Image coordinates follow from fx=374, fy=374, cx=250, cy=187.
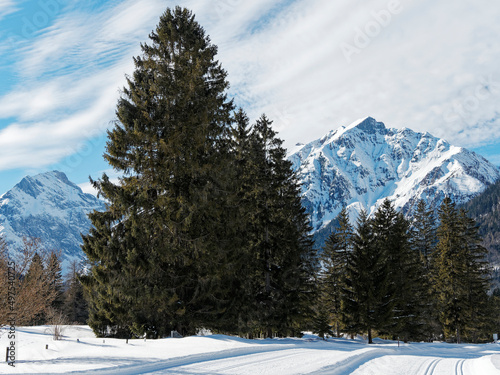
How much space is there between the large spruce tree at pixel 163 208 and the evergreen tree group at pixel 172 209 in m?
0.05

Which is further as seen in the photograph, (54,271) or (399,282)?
(399,282)

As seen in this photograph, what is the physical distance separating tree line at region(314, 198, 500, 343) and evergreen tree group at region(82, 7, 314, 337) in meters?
14.4

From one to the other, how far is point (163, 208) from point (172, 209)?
1.45 feet

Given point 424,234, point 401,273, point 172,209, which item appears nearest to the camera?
point 172,209

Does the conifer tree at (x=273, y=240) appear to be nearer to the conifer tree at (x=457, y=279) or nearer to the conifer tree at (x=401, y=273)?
the conifer tree at (x=401, y=273)

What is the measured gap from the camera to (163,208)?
17.3 meters

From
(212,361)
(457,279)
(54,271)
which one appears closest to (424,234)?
(457,279)

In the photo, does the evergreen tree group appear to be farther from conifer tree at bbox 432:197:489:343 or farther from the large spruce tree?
conifer tree at bbox 432:197:489:343

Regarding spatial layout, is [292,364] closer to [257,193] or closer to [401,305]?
[257,193]

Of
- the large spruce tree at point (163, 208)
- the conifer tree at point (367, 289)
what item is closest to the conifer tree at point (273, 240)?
the large spruce tree at point (163, 208)

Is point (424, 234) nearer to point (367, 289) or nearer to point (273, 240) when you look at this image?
point (367, 289)

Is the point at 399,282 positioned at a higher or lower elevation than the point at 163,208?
lower

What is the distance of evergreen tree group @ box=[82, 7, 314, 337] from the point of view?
55.5ft

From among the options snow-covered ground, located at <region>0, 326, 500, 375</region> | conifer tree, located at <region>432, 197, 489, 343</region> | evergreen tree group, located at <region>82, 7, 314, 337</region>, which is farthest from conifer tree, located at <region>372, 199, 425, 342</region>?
snow-covered ground, located at <region>0, 326, 500, 375</region>
